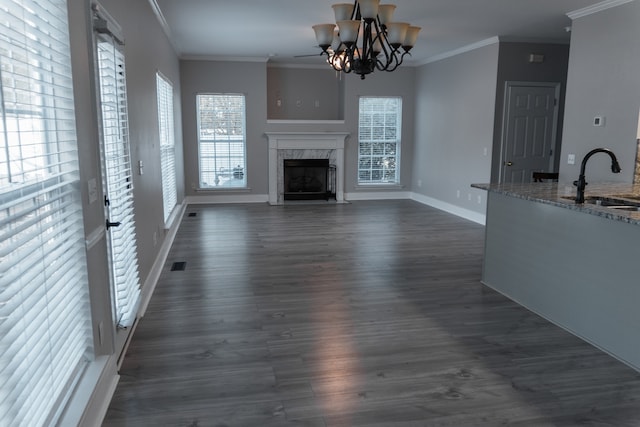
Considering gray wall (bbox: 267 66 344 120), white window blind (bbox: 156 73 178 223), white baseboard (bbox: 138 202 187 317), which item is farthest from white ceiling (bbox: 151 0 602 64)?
white baseboard (bbox: 138 202 187 317)

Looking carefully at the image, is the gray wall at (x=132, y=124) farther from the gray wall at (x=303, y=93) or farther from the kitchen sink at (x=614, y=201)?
the kitchen sink at (x=614, y=201)

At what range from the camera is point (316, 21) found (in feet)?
18.9

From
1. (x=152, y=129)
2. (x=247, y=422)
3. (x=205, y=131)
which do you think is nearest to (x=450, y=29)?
(x=152, y=129)

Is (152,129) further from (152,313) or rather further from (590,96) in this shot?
(590,96)

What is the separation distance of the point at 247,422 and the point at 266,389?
308mm

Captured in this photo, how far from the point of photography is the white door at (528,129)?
→ 6.92 m

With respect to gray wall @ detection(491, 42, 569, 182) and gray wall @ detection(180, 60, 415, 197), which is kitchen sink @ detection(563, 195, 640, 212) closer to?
gray wall @ detection(491, 42, 569, 182)

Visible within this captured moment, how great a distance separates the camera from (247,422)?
2.27m

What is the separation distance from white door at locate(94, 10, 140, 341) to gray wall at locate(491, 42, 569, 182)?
5372mm

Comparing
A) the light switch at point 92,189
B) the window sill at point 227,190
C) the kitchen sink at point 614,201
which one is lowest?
the window sill at point 227,190

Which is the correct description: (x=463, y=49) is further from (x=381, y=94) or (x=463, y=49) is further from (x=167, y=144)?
(x=167, y=144)

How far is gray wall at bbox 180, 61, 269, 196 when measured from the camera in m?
8.78

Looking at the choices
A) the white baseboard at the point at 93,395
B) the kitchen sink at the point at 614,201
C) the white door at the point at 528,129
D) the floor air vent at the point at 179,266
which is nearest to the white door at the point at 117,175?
the white baseboard at the point at 93,395

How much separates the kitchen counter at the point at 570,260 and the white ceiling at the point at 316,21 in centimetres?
212
